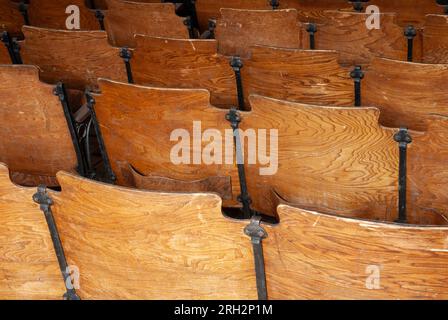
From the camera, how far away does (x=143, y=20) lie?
3.39 metres

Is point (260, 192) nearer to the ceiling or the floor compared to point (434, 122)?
nearer to the floor

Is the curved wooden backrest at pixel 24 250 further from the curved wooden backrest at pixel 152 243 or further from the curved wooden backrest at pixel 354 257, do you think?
the curved wooden backrest at pixel 354 257

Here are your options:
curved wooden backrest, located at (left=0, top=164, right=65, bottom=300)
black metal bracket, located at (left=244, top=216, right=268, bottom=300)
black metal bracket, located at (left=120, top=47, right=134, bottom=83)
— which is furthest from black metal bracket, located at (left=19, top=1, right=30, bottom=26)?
black metal bracket, located at (left=244, top=216, right=268, bottom=300)

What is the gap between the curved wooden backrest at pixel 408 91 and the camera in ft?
7.66

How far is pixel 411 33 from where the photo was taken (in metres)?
2.92

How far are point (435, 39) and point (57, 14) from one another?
2.09 m

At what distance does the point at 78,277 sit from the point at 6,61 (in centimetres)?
168

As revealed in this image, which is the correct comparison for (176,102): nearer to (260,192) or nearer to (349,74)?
(260,192)

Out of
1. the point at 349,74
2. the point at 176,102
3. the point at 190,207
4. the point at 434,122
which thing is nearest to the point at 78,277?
the point at 190,207

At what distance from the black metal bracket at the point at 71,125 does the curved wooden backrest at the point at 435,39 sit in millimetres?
1529

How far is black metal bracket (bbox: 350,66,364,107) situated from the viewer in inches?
99.0

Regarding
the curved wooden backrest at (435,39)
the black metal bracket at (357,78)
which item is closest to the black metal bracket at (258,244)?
the black metal bracket at (357,78)

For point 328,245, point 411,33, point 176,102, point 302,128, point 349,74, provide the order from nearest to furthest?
1. point 328,245
2. point 302,128
3. point 176,102
4. point 349,74
5. point 411,33

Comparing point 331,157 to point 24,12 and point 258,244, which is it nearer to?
point 258,244
